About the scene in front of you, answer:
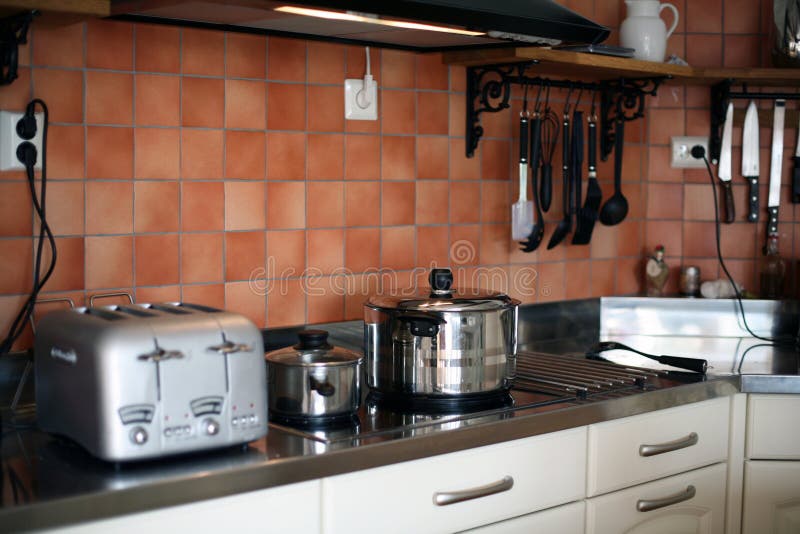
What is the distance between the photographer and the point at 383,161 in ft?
7.61

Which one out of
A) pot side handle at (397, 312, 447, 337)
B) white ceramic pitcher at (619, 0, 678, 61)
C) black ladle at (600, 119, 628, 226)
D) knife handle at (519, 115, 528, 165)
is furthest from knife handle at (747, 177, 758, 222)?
pot side handle at (397, 312, 447, 337)

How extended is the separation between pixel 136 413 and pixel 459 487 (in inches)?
23.5

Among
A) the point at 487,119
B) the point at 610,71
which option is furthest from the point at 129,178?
the point at 610,71

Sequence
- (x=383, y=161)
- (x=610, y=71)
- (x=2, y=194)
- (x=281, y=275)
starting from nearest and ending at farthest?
(x=2, y=194)
(x=281, y=275)
(x=383, y=161)
(x=610, y=71)

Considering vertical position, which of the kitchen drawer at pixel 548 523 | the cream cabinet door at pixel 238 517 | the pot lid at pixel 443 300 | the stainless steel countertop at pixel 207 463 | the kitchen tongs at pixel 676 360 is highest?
the pot lid at pixel 443 300

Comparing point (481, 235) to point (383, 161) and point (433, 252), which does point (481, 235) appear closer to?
point (433, 252)

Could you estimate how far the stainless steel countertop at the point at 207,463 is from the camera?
4.27 feet

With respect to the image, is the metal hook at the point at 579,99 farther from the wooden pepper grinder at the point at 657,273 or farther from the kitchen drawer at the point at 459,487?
the kitchen drawer at the point at 459,487

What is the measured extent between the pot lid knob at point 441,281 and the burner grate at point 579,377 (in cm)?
29

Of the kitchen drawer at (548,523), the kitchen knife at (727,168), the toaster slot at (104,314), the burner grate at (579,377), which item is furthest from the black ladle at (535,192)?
the toaster slot at (104,314)

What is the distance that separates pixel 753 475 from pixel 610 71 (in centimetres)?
101

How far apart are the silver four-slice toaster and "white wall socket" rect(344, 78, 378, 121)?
807 millimetres

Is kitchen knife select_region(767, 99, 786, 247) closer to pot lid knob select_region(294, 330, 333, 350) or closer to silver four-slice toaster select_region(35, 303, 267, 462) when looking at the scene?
pot lid knob select_region(294, 330, 333, 350)

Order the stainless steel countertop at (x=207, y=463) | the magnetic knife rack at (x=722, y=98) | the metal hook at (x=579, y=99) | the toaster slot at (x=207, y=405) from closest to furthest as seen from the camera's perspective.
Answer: the stainless steel countertop at (x=207, y=463)
the toaster slot at (x=207, y=405)
the metal hook at (x=579, y=99)
the magnetic knife rack at (x=722, y=98)
